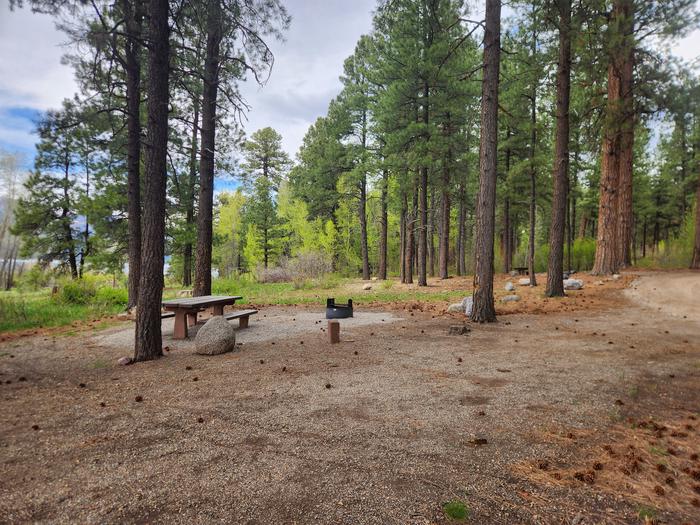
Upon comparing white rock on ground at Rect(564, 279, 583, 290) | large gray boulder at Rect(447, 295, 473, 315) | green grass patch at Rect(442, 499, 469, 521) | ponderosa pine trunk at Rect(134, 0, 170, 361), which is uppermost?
ponderosa pine trunk at Rect(134, 0, 170, 361)

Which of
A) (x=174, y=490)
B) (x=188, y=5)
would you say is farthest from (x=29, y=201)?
(x=174, y=490)

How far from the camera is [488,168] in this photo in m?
8.01

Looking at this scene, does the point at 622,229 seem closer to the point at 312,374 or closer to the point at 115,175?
the point at 312,374

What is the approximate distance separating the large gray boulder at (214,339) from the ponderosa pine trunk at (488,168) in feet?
17.7

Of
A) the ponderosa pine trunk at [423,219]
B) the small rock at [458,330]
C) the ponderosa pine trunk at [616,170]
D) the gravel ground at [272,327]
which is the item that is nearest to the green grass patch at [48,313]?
the gravel ground at [272,327]

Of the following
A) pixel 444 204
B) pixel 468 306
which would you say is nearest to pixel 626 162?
pixel 444 204

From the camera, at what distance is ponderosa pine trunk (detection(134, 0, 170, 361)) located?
5.45m

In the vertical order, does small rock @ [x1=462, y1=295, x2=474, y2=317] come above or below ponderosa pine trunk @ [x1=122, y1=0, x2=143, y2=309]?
below

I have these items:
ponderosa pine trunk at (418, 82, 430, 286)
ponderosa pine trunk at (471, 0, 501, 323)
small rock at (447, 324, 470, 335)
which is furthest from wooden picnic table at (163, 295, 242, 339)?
ponderosa pine trunk at (418, 82, 430, 286)

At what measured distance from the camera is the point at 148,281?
5.56 meters

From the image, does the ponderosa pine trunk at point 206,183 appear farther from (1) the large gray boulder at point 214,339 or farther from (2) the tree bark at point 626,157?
(2) the tree bark at point 626,157

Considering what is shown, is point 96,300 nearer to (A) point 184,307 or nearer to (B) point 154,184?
(A) point 184,307

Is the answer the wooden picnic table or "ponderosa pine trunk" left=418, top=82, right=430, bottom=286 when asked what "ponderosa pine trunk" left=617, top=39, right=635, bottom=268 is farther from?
the wooden picnic table

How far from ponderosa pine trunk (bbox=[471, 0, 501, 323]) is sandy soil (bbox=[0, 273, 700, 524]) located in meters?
2.01
